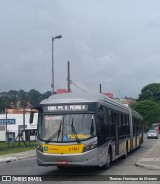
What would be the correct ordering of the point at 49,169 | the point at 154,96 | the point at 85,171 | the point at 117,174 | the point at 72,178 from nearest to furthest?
the point at 72,178 → the point at 117,174 → the point at 85,171 → the point at 49,169 → the point at 154,96

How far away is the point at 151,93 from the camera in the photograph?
142 metres

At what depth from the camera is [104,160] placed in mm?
15922

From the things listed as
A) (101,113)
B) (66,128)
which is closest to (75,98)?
(101,113)

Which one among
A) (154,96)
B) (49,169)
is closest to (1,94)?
(154,96)

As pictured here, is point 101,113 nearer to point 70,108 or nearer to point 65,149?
point 70,108

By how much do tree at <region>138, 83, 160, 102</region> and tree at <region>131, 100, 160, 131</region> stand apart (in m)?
13.0

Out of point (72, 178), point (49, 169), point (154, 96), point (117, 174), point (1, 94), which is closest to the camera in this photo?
point (72, 178)

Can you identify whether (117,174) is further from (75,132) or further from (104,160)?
(75,132)

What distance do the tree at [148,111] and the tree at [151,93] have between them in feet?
42.6

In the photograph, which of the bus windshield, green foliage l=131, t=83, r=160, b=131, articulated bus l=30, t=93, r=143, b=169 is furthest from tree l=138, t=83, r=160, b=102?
the bus windshield

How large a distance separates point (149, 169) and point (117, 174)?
1.94 metres

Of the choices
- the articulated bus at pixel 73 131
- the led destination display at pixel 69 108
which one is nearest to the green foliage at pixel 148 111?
the articulated bus at pixel 73 131

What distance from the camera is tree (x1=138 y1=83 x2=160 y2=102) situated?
139875 mm

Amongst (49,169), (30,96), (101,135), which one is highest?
(30,96)
